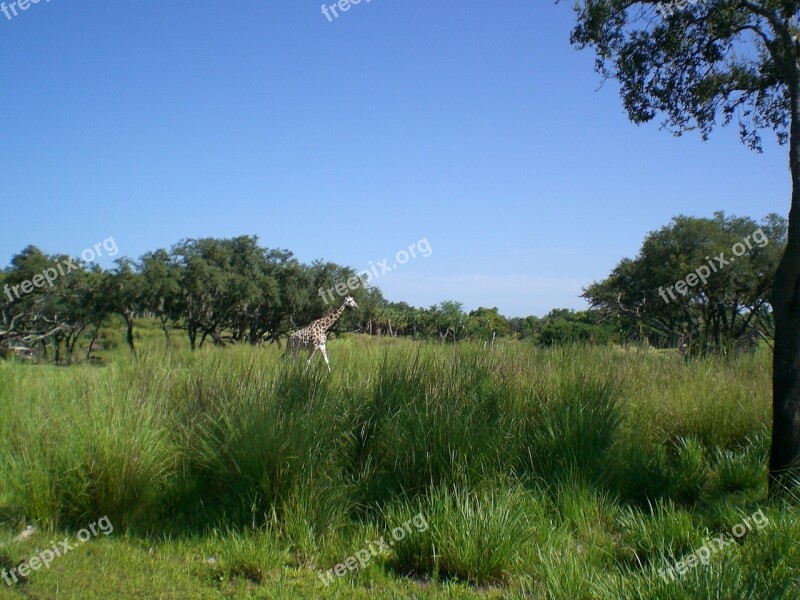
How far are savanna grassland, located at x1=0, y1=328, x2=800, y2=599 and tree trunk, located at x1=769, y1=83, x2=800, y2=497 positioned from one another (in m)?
0.55

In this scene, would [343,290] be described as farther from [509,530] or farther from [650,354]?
[509,530]

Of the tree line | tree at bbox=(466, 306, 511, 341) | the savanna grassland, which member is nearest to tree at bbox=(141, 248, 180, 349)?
the tree line

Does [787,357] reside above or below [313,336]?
below

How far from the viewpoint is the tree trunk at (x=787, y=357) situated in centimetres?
702

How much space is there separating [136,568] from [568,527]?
3.76 m

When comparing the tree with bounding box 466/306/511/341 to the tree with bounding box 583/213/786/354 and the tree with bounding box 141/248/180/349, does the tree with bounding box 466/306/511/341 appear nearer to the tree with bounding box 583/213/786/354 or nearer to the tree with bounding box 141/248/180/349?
the tree with bounding box 583/213/786/354

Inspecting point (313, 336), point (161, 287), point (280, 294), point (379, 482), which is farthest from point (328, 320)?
point (280, 294)

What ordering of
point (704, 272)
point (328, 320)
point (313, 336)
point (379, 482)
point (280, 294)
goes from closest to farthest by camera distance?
point (379, 482) → point (313, 336) → point (328, 320) → point (704, 272) → point (280, 294)

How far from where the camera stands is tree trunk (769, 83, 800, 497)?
23.0 feet

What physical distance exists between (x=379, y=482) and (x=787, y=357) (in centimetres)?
448

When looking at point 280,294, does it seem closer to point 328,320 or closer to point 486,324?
point 486,324

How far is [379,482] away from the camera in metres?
6.78

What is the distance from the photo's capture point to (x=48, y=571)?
16.7 feet

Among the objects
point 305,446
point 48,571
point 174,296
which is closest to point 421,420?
point 305,446
